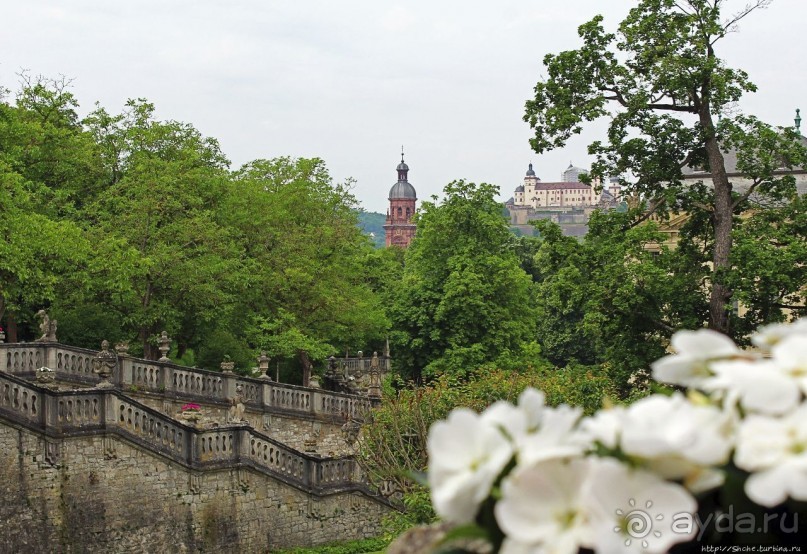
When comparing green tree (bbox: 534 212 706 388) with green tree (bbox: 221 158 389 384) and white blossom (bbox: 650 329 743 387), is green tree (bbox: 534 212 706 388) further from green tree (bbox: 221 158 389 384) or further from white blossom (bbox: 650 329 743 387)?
white blossom (bbox: 650 329 743 387)

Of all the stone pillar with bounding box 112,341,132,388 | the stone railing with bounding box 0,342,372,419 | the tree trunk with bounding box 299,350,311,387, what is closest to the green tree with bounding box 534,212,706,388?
the stone railing with bounding box 0,342,372,419

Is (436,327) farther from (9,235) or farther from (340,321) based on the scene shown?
(9,235)

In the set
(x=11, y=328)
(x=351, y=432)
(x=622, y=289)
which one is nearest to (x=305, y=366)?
(x=11, y=328)

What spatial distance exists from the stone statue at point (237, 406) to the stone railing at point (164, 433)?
146cm

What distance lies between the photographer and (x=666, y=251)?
81.8ft

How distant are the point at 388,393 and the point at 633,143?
313 inches

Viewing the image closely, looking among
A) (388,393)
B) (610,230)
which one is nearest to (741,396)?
(610,230)

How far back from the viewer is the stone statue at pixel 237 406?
2736cm

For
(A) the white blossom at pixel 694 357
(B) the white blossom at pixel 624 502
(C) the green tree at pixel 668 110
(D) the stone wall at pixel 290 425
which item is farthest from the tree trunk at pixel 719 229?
(B) the white blossom at pixel 624 502

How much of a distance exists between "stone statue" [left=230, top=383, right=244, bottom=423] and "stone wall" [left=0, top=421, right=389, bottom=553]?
7.51 feet

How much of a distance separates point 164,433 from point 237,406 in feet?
15.9

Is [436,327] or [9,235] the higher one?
[9,235]

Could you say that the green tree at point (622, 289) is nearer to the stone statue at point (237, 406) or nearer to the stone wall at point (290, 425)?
the stone statue at point (237, 406)

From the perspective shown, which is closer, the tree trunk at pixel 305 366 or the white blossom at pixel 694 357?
the white blossom at pixel 694 357
